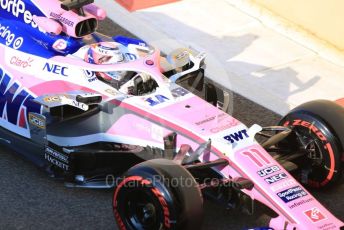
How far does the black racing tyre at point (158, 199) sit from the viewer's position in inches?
200

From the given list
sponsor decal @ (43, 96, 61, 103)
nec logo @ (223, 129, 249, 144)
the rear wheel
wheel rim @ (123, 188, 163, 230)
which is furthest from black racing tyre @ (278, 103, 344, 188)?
sponsor decal @ (43, 96, 61, 103)

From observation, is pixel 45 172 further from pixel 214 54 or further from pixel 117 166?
pixel 214 54

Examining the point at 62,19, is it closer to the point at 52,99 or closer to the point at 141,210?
the point at 52,99

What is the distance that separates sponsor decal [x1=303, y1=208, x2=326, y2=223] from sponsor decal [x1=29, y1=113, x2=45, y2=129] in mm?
2349

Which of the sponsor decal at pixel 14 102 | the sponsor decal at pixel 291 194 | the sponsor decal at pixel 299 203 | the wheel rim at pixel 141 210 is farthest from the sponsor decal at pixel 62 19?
the sponsor decal at pixel 299 203

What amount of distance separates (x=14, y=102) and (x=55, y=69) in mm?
501

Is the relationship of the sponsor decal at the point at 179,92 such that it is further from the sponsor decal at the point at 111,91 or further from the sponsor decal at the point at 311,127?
the sponsor decal at the point at 311,127

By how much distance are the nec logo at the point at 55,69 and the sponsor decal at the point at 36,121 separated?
442 mm

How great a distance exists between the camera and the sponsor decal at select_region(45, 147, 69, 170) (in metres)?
6.23

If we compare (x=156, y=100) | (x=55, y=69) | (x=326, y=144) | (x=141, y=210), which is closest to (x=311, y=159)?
(x=326, y=144)

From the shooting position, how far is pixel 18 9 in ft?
22.6

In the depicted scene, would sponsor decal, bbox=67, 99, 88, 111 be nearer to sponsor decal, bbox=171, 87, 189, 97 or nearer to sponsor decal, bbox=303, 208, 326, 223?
sponsor decal, bbox=171, 87, 189, 97

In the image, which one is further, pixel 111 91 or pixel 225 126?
pixel 111 91

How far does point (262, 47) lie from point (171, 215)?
15.4ft
